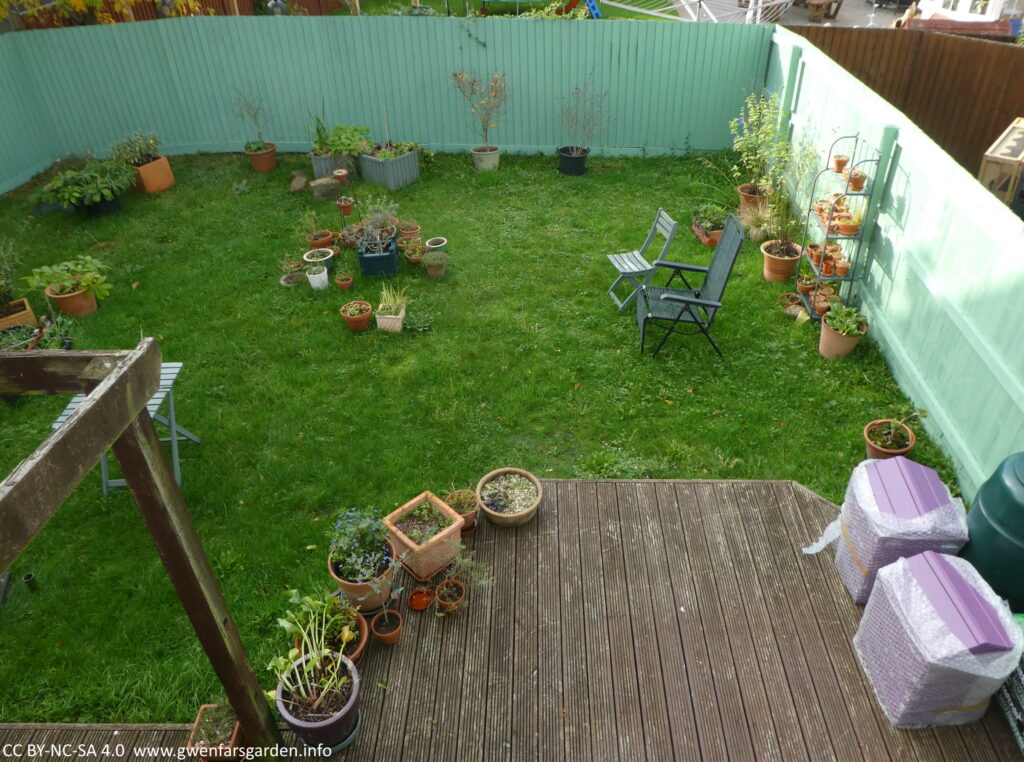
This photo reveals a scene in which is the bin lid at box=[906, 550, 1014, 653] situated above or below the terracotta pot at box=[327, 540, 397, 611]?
above

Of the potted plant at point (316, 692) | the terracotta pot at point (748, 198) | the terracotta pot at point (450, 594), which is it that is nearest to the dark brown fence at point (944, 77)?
the terracotta pot at point (748, 198)

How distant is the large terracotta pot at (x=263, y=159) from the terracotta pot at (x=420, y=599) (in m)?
7.85

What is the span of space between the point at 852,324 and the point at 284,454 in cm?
464

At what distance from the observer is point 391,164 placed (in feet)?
29.2

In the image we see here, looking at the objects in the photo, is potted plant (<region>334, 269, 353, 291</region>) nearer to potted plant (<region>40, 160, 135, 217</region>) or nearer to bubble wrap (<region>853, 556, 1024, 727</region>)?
potted plant (<region>40, 160, 135, 217</region>)

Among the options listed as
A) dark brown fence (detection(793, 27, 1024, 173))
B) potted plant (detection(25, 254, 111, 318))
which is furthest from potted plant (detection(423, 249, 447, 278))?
dark brown fence (detection(793, 27, 1024, 173))

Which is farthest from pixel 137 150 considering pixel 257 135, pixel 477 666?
pixel 477 666

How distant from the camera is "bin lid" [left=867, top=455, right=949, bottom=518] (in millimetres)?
3333

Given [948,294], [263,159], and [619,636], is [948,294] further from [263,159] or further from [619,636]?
[263,159]

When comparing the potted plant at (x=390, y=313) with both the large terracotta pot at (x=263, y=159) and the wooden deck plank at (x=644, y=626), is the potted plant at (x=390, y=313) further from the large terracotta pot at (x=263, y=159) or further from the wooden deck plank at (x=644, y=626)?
the large terracotta pot at (x=263, y=159)

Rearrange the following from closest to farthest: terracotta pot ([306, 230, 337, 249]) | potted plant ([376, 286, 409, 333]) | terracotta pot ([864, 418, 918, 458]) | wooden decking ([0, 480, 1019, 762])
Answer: wooden decking ([0, 480, 1019, 762]) < terracotta pot ([864, 418, 918, 458]) < potted plant ([376, 286, 409, 333]) < terracotta pot ([306, 230, 337, 249])

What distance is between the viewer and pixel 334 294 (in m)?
6.84

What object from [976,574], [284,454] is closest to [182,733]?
[284,454]

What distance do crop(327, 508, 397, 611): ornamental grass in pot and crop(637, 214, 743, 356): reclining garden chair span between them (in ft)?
10.0
